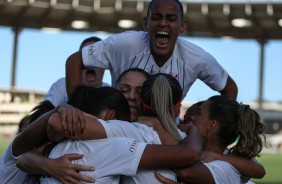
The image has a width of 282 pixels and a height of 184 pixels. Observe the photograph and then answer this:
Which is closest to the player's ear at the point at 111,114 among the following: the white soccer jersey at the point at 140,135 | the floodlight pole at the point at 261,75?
the white soccer jersey at the point at 140,135

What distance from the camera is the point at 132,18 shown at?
35531 millimetres

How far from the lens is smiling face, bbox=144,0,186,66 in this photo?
172 inches

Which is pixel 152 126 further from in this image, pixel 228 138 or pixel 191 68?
pixel 191 68

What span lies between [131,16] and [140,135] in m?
32.5

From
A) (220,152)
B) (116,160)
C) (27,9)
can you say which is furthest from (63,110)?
(27,9)

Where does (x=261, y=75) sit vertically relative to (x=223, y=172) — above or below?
above

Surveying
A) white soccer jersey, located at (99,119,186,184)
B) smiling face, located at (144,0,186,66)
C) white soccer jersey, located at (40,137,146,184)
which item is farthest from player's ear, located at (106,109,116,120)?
smiling face, located at (144,0,186,66)

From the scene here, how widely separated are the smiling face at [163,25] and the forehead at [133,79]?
1.19 ft

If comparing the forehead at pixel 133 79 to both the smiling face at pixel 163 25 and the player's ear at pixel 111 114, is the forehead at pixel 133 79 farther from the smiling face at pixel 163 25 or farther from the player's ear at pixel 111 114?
the player's ear at pixel 111 114

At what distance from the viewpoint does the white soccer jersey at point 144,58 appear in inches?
179

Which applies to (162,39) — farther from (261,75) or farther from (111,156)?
(261,75)

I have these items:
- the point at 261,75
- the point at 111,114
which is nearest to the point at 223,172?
the point at 111,114

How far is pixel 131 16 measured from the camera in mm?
35281

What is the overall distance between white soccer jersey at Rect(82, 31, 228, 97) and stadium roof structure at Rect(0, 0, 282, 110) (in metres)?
28.5
